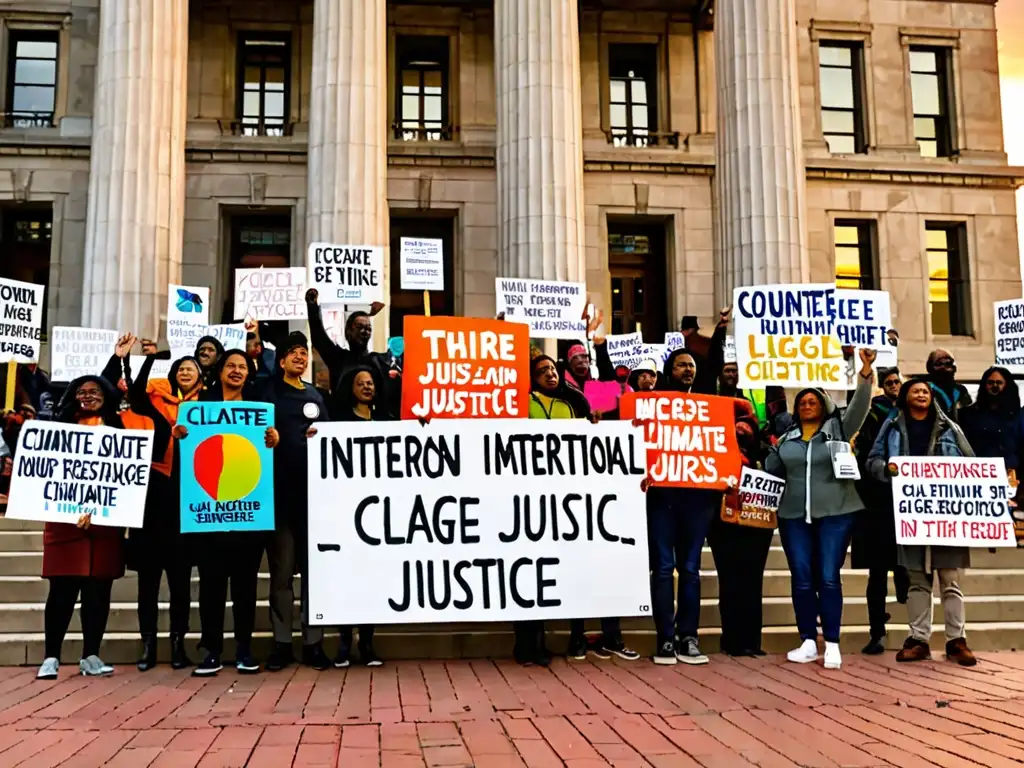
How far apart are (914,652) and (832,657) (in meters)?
0.81

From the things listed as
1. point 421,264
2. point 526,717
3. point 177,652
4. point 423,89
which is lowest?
point 526,717

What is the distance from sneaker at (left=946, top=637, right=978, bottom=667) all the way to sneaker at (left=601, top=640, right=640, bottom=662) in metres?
2.49

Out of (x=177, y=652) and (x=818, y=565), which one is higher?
(x=818, y=565)

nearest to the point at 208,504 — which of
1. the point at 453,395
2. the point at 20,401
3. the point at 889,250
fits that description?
the point at 453,395

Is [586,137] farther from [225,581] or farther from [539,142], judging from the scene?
[225,581]

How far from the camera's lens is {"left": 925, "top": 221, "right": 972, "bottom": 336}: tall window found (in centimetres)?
2303

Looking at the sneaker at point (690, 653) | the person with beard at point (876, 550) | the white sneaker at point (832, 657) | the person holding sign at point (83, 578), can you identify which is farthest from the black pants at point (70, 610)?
the person with beard at point (876, 550)

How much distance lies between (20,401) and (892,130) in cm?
2058

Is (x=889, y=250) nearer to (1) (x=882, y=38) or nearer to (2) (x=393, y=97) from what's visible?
(1) (x=882, y=38)

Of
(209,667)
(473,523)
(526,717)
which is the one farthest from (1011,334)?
(209,667)

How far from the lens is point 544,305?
13398mm

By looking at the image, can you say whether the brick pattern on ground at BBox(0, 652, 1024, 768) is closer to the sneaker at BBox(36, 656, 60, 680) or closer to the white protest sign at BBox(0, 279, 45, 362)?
the sneaker at BBox(36, 656, 60, 680)

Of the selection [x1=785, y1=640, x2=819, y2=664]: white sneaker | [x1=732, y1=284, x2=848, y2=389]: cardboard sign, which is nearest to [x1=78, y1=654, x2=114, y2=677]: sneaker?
[x1=785, y1=640, x2=819, y2=664]: white sneaker

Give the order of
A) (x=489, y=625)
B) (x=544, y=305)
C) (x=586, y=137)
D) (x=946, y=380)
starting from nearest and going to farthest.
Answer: (x=489, y=625)
(x=946, y=380)
(x=544, y=305)
(x=586, y=137)
